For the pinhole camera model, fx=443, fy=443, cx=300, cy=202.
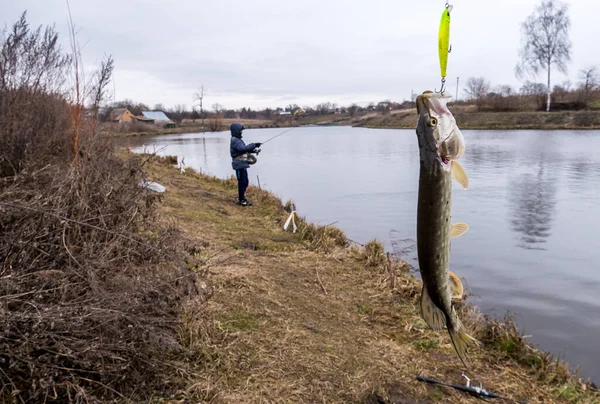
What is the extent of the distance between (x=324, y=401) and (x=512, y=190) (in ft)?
42.0

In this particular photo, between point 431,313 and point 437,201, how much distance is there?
2.32ft

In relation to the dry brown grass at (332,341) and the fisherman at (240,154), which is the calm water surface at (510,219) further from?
the fisherman at (240,154)

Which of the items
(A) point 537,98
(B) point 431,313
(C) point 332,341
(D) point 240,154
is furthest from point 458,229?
(A) point 537,98

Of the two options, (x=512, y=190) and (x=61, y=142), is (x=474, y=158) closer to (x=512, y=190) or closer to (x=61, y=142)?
(x=512, y=190)

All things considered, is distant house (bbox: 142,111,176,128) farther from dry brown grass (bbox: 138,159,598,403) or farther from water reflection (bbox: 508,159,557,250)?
dry brown grass (bbox: 138,159,598,403)

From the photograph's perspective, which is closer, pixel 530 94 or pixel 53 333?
pixel 53 333

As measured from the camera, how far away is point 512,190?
14172 mm

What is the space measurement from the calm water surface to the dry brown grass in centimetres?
130

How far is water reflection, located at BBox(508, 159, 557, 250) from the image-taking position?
9.58 m

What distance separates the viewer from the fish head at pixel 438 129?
223 centimetres

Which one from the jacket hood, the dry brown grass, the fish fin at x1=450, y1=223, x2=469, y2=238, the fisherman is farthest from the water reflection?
the fish fin at x1=450, y1=223, x2=469, y2=238

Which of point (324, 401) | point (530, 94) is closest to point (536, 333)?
point (324, 401)

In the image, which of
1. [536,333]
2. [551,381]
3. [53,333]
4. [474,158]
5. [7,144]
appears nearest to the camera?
[53,333]

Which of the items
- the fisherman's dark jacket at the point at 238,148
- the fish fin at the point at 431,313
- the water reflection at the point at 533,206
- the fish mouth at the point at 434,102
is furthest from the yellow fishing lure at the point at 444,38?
the fisherman's dark jacket at the point at 238,148
